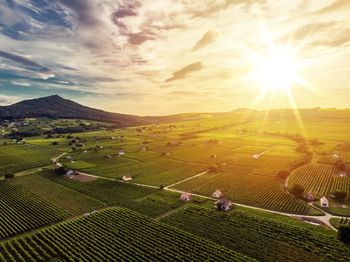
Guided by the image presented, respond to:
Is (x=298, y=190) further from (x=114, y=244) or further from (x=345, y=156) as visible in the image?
(x=345, y=156)

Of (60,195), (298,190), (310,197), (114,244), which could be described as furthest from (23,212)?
(310,197)

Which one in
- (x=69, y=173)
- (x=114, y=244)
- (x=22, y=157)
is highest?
(x=22, y=157)

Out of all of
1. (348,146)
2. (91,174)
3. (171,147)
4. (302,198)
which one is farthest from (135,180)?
(348,146)

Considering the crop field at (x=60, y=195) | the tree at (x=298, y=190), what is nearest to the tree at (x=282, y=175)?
the tree at (x=298, y=190)

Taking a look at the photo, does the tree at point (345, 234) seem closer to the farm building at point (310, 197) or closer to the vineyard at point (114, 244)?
the vineyard at point (114, 244)

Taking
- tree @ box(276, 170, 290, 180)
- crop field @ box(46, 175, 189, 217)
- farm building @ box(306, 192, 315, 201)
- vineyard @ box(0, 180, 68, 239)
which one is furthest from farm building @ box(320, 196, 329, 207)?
vineyard @ box(0, 180, 68, 239)

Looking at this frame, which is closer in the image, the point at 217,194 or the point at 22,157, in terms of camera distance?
the point at 217,194
